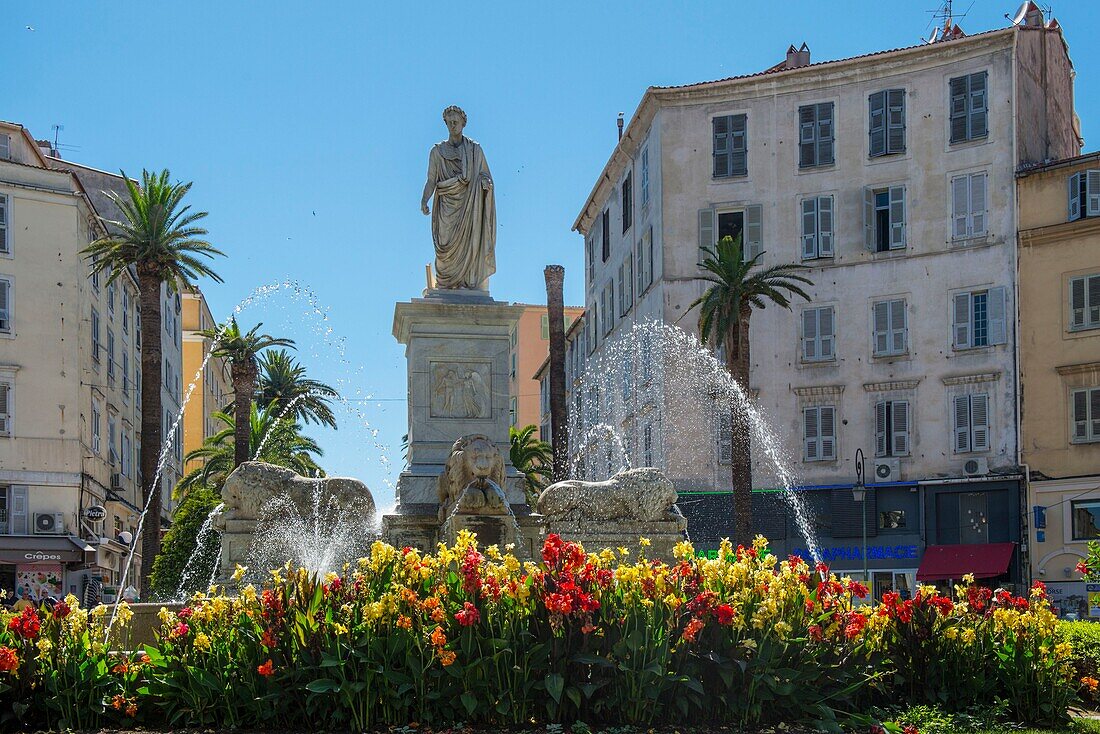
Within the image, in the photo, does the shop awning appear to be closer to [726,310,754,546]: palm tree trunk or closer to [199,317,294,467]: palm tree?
[199,317,294,467]: palm tree

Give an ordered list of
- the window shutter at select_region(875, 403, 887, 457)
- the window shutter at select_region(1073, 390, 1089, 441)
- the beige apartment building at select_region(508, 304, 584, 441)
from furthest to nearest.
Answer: the beige apartment building at select_region(508, 304, 584, 441) < the window shutter at select_region(875, 403, 887, 457) < the window shutter at select_region(1073, 390, 1089, 441)

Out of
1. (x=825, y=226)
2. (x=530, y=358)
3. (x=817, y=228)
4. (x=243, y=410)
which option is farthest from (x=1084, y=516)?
Result: (x=530, y=358)

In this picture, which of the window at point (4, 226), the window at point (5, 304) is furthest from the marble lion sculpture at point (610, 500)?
the window at point (4, 226)

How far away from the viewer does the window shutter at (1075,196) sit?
4550 cm

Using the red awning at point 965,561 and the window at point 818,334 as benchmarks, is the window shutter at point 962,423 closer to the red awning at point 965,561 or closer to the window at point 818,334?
the red awning at point 965,561

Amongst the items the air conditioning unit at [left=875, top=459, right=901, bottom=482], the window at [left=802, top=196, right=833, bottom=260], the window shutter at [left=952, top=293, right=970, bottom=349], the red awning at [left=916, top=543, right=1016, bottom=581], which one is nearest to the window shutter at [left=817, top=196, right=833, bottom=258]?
the window at [left=802, top=196, right=833, bottom=260]

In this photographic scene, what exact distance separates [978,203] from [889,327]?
4904mm

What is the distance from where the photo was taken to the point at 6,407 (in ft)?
167

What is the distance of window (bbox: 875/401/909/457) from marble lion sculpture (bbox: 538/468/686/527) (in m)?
33.6

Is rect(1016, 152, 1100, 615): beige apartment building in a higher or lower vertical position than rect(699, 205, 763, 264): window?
lower

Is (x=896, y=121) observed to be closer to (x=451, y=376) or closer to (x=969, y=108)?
(x=969, y=108)

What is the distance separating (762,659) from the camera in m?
9.58

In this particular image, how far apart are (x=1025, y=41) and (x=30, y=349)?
35197mm

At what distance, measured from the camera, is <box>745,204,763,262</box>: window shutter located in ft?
168
